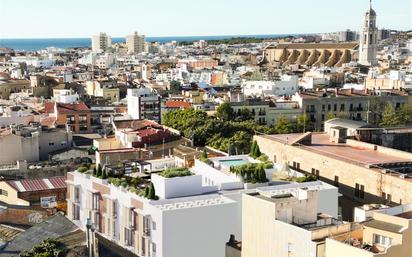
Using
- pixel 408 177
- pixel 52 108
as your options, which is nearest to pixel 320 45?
pixel 52 108

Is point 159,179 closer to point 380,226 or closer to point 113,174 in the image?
point 113,174

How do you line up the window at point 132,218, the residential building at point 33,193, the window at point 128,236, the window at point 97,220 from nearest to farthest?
the window at point 132,218
the window at point 128,236
the window at point 97,220
the residential building at point 33,193

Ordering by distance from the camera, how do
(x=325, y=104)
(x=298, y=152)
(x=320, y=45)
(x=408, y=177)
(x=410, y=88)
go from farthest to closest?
(x=320, y=45) < (x=410, y=88) < (x=325, y=104) < (x=298, y=152) < (x=408, y=177)

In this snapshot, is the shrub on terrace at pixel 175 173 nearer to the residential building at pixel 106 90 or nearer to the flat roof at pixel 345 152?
the flat roof at pixel 345 152

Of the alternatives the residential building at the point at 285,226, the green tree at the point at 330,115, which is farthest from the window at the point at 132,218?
the green tree at the point at 330,115

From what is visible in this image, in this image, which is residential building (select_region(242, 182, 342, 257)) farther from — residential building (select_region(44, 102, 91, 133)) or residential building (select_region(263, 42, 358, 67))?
residential building (select_region(263, 42, 358, 67))

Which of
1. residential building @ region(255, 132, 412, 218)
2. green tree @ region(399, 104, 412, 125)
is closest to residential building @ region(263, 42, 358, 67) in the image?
green tree @ region(399, 104, 412, 125)

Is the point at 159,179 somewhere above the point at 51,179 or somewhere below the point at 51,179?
above
